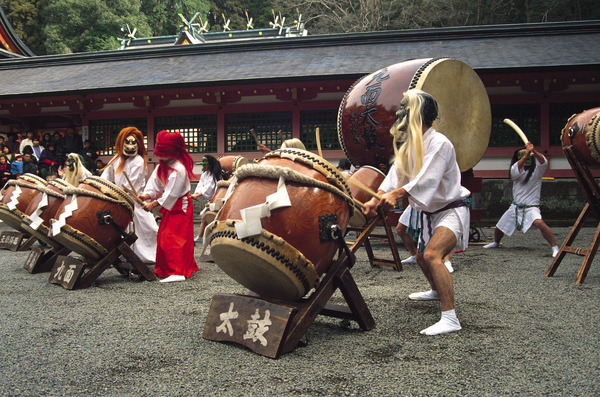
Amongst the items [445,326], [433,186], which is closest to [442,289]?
[445,326]

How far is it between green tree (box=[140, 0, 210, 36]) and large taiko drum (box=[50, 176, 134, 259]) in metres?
23.0

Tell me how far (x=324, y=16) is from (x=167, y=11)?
1012 cm

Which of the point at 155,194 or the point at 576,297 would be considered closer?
the point at 576,297

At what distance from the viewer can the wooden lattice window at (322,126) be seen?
10.0 m

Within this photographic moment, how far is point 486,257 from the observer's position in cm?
534

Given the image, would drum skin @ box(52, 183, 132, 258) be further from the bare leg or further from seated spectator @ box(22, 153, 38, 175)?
seated spectator @ box(22, 153, 38, 175)

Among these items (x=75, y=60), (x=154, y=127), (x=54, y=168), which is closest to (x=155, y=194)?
(x=154, y=127)

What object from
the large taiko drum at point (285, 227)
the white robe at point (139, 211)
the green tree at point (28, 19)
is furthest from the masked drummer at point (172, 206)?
the green tree at point (28, 19)

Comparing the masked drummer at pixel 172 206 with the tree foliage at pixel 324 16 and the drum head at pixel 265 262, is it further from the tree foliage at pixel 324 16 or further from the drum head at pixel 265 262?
the tree foliage at pixel 324 16

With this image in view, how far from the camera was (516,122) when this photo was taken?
9.38m

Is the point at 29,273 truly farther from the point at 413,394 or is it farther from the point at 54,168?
the point at 54,168

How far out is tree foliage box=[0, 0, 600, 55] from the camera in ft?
59.2

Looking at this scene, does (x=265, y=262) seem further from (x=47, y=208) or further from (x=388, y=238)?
(x=47, y=208)

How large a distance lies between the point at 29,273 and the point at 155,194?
1674 mm
